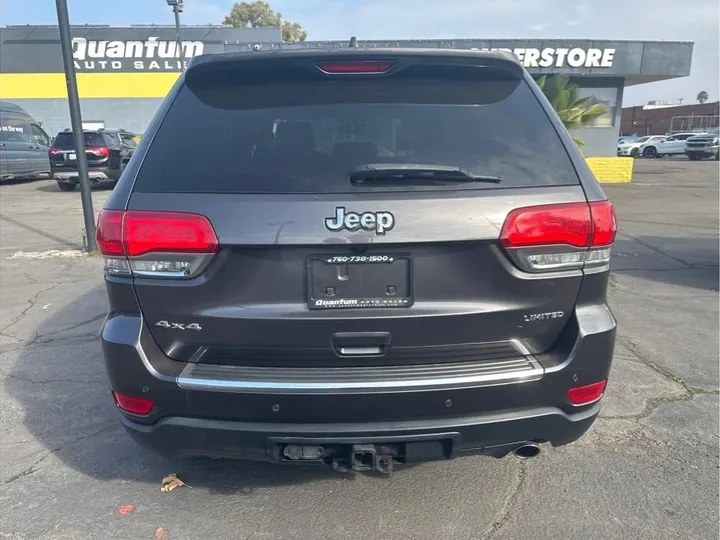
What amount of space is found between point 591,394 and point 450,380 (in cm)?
64

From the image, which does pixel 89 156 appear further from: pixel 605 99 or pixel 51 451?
pixel 605 99

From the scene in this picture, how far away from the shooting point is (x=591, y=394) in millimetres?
2285

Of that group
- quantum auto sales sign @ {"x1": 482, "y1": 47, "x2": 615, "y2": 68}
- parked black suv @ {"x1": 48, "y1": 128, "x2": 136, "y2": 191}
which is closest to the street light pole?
parked black suv @ {"x1": 48, "y1": 128, "x2": 136, "y2": 191}

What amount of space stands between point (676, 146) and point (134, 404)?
1769 inches

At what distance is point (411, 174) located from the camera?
2.06 meters

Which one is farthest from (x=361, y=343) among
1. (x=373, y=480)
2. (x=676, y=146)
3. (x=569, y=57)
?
(x=676, y=146)

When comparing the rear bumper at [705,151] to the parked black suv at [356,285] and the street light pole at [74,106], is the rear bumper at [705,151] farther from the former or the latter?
the parked black suv at [356,285]

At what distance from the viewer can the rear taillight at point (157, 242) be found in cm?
204

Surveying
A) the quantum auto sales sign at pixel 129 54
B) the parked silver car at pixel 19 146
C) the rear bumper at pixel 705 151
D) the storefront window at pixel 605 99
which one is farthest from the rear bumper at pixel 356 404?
the rear bumper at pixel 705 151

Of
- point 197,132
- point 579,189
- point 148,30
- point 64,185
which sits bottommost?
point 64,185

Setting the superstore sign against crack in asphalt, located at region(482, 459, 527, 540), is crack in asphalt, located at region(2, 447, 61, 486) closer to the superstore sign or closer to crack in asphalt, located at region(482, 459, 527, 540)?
crack in asphalt, located at region(482, 459, 527, 540)

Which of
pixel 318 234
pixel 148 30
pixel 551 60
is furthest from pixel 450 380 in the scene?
pixel 148 30

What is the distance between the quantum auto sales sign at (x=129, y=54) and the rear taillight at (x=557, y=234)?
93.2ft

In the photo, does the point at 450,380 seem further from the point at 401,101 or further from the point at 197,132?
the point at 197,132
